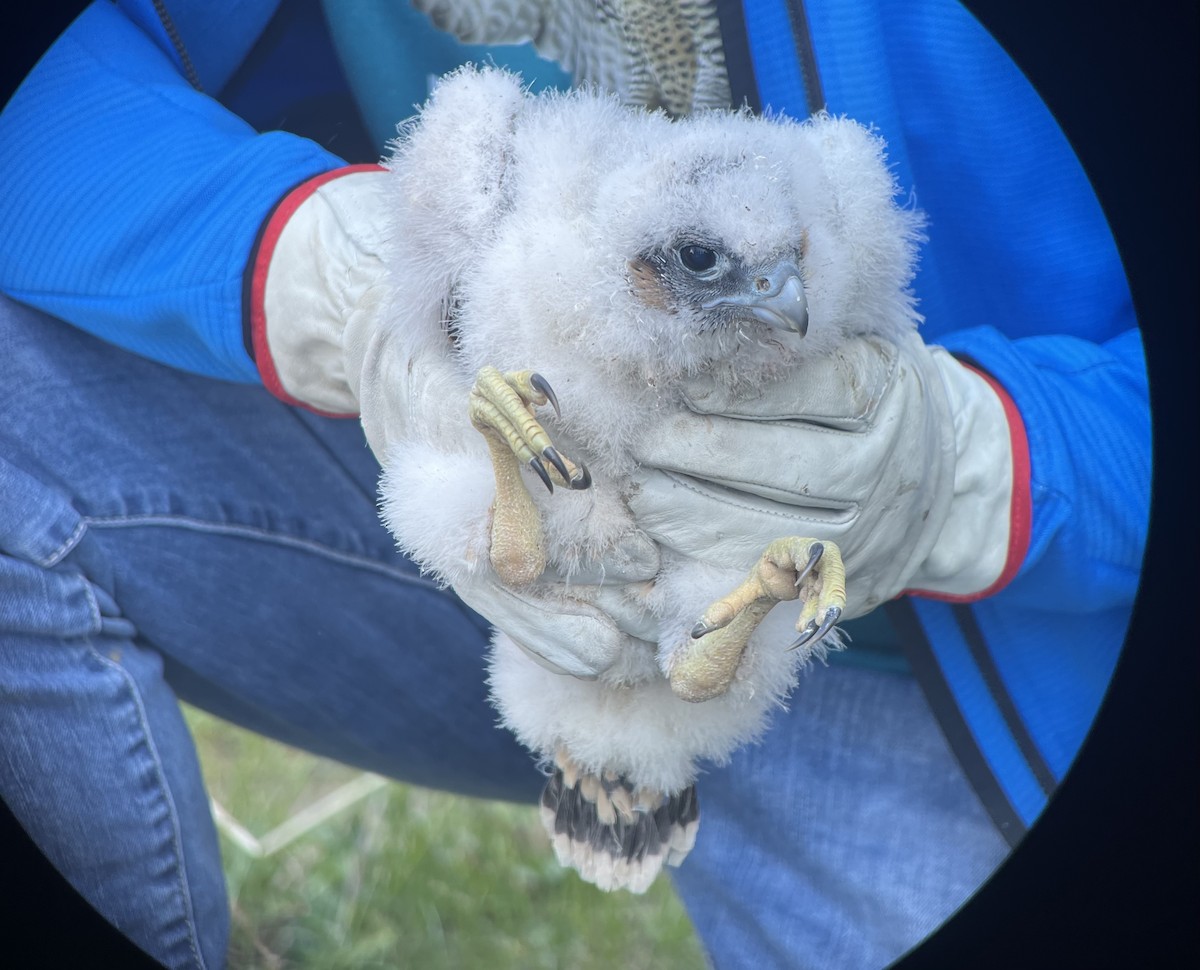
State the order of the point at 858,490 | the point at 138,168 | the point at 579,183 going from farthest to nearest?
the point at 138,168 → the point at 858,490 → the point at 579,183

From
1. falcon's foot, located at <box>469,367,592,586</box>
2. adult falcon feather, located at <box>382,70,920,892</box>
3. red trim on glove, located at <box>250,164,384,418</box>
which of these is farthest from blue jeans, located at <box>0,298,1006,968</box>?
falcon's foot, located at <box>469,367,592,586</box>

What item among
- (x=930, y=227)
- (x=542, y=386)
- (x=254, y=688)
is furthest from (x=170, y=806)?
(x=930, y=227)

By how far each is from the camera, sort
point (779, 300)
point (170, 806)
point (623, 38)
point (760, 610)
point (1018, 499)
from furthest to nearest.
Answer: point (170, 806)
point (1018, 499)
point (623, 38)
point (760, 610)
point (779, 300)

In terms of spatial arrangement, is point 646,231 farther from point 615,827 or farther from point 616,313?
point 615,827

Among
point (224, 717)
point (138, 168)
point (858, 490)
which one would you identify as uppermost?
point (138, 168)

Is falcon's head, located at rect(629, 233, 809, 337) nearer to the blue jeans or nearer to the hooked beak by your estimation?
the hooked beak

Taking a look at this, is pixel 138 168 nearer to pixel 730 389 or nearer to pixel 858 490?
pixel 730 389

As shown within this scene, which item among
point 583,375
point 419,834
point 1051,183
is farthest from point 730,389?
point 419,834
